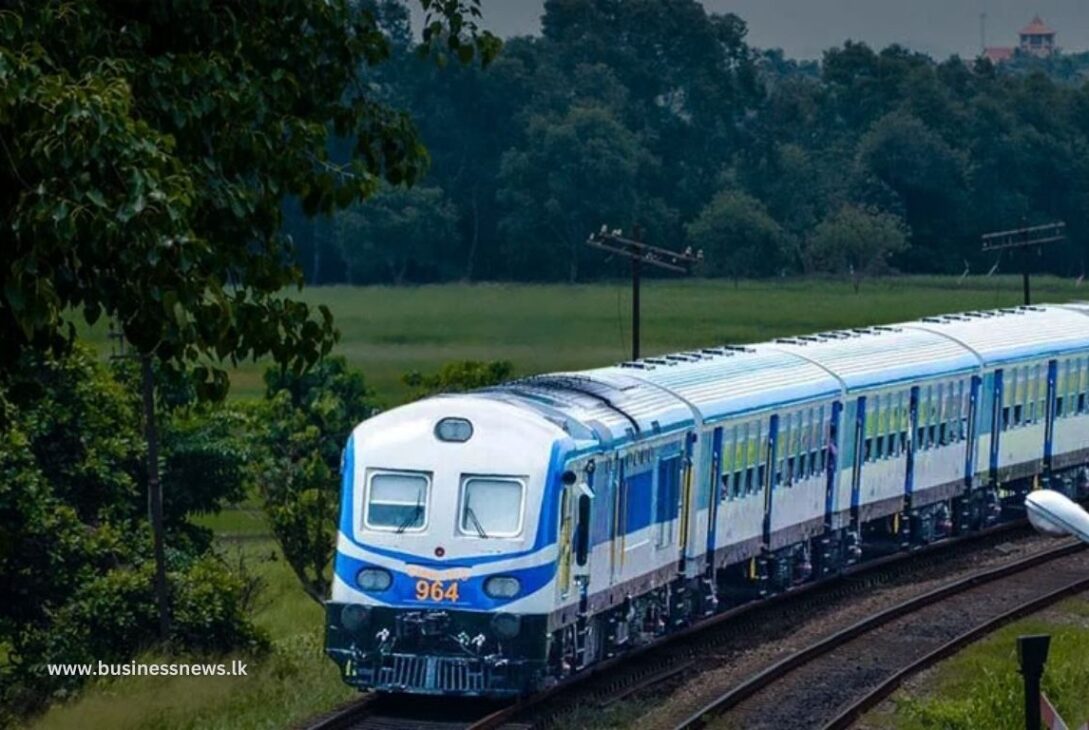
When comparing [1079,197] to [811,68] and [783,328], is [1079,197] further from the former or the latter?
[811,68]

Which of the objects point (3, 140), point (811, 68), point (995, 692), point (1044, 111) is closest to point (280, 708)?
point (995, 692)

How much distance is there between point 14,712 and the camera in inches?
1147

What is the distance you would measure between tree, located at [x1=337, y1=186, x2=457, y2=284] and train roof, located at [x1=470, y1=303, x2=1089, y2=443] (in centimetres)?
3255

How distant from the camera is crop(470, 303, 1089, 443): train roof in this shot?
24.5 m

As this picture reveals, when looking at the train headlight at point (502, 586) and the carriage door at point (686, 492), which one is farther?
the carriage door at point (686, 492)

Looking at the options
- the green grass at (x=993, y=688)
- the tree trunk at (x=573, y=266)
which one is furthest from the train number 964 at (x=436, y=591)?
the tree trunk at (x=573, y=266)

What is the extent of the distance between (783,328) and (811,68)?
8926cm

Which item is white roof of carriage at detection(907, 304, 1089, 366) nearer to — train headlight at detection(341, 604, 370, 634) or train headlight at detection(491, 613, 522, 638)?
train headlight at detection(491, 613, 522, 638)

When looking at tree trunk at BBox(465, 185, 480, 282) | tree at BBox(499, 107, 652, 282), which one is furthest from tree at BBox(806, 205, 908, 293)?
tree trunk at BBox(465, 185, 480, 282)

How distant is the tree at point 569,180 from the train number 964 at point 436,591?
54509 millimetres

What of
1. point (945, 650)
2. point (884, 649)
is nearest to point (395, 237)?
point (884, 649)

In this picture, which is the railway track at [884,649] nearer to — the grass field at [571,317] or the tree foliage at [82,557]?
the tree foliage at [82,557]

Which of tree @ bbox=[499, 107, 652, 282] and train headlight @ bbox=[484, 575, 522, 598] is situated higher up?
tree @ bbox=[499, 107, 652, 282]

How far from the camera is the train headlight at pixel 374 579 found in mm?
22031
